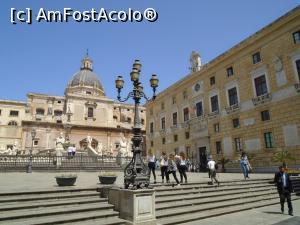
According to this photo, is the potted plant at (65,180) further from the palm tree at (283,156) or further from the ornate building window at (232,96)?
the ornate building window at (232,96)

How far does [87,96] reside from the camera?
174 ft

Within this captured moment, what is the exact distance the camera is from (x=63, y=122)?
1890 inches

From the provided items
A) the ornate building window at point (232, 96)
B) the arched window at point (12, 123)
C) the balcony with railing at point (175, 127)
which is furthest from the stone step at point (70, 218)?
the arched window at point (12, 123)

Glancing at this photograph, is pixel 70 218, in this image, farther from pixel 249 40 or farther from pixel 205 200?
pixel 249 40

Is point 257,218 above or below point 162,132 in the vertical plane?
below

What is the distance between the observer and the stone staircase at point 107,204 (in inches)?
257

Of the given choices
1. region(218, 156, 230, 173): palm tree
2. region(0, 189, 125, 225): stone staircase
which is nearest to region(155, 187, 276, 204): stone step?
region(0, 189, 125, 225): stone staircase

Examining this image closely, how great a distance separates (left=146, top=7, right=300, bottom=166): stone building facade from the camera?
1920cm

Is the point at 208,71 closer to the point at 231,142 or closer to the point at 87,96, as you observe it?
the point at 231,142

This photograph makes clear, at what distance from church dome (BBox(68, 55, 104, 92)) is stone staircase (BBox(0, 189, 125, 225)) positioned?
175 ft

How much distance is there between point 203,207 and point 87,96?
47.4 metres

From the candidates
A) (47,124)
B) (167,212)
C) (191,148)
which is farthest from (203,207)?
(47,124)

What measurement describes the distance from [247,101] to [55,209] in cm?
2030

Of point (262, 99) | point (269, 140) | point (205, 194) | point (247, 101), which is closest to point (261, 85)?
point (262, 99)
